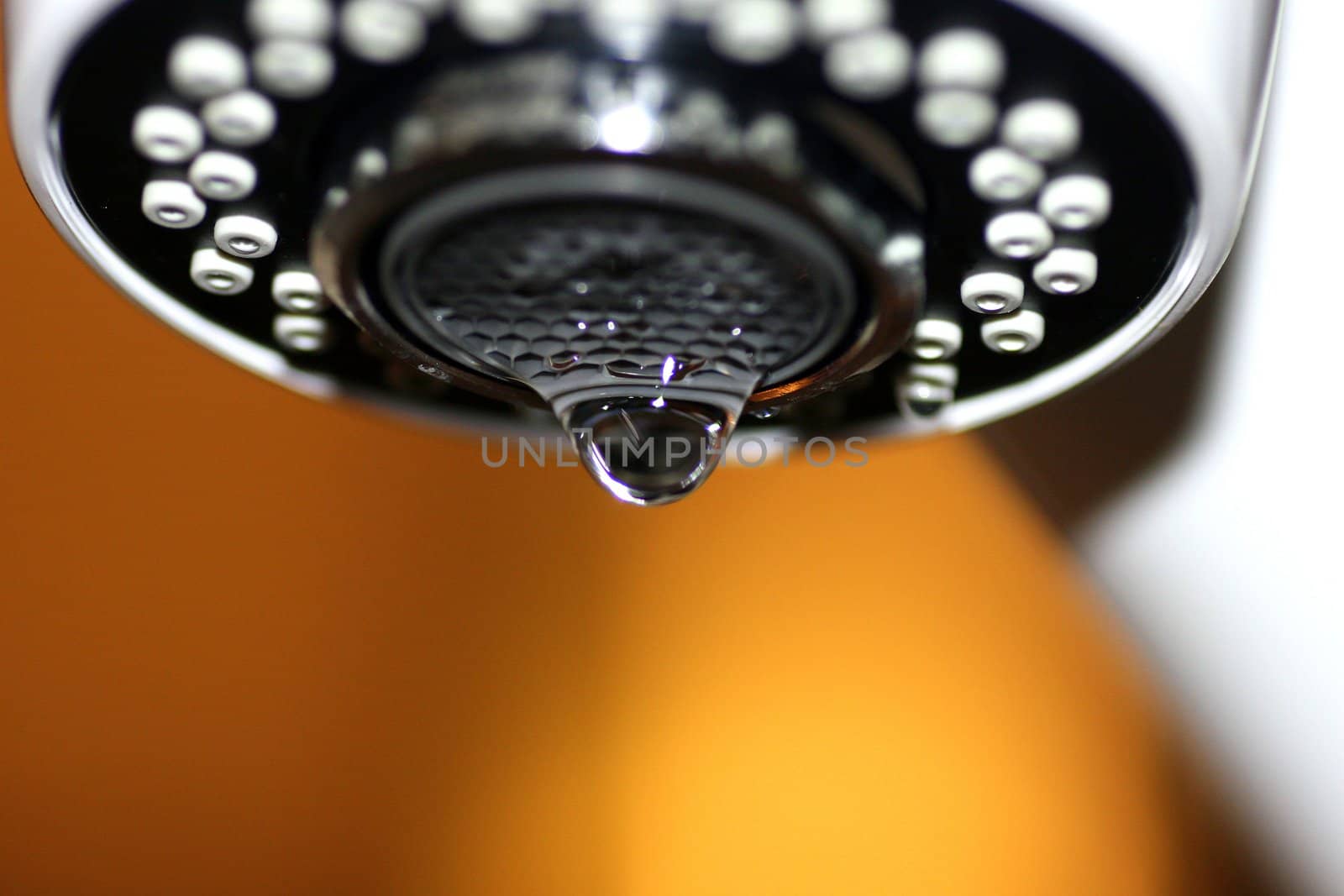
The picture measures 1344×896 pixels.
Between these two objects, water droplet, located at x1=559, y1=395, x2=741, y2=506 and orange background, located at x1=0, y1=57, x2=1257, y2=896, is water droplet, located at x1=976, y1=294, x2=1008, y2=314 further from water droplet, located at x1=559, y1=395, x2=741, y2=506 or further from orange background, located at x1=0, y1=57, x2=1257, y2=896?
orange background, located at x1=0, y1=57, x2=1257, y2=896

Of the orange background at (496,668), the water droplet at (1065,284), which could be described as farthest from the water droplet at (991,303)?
the orange background at (496,668)

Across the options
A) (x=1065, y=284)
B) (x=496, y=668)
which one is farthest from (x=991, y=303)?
(x=496, y=668)

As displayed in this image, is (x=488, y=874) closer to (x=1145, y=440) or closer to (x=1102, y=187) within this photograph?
(x=1145, y=440)

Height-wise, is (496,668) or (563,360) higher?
(563,360)

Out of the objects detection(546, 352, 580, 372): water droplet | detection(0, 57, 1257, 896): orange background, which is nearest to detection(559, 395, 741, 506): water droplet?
detection(546, 352, 580, 372): water droplet

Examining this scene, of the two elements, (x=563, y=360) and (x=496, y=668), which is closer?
(x=563, y=360)

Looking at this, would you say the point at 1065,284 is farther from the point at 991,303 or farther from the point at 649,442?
the point at 649,442

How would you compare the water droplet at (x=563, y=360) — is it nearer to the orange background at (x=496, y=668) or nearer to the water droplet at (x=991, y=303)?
the water droplet at (x=991, y=303)
